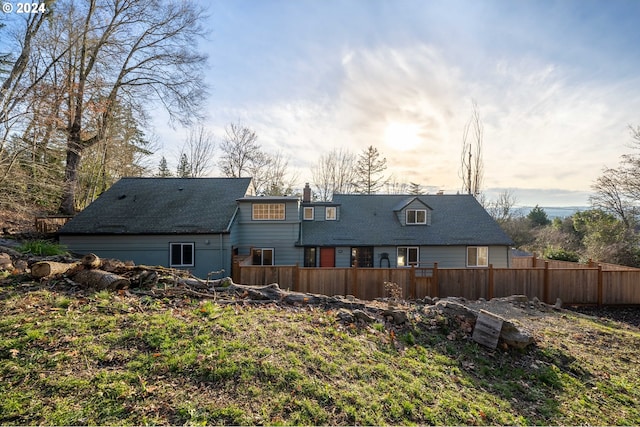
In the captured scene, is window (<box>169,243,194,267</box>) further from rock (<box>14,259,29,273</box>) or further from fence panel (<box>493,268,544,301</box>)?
fence panel (<box>493,268,544,301</box>)

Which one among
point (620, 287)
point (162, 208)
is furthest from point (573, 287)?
point (162, 208)

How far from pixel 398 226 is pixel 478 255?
15.1 ft

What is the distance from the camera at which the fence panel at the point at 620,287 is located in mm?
9594

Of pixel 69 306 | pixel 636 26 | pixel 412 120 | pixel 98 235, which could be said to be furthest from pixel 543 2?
pixel 98 235

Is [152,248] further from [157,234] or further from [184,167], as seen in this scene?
[184,167]

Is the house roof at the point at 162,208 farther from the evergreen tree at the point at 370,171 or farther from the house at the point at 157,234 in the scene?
the evergreen tree at the point at 370,171

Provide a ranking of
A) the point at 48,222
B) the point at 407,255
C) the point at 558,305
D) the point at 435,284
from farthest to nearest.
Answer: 1. the point at 407,255
2. the point at 48,222
3. the point at 435,284
4. the point at 558,305

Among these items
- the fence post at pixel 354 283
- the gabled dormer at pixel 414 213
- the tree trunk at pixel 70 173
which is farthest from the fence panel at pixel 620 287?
the tree trunk at pixel 70 173

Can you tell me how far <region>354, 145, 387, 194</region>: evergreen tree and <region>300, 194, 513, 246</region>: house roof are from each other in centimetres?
1140

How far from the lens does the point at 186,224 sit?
13438 millimetres

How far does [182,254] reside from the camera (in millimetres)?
13281

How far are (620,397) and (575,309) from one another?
22.2 ft

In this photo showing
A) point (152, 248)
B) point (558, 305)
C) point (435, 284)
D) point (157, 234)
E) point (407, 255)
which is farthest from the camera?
point (407, 255)

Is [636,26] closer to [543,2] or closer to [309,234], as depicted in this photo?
[543,2]
